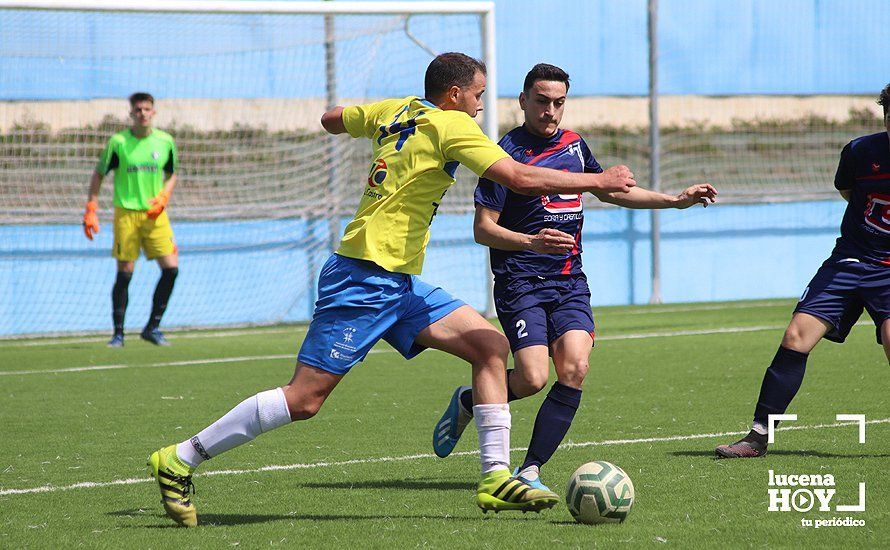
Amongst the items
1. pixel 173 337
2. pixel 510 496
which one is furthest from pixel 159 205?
pixel 510 496

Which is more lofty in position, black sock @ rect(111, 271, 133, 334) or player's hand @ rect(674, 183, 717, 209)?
player's hand @ rect(674, 183, 717, 209)

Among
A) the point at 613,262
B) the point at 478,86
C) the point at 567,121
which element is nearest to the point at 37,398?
the point at 478,86

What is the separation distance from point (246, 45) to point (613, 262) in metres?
5.53

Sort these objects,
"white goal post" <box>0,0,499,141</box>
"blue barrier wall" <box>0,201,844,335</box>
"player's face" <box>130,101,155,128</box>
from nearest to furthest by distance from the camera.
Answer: "player's face" <box>130,101,155,128</box> < "white goal post" <box>0,0,499,141</box> < "blue barrier wall" <box>0,201,844,335</box>

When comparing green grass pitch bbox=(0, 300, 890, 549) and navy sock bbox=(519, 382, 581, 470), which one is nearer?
green grass pitch bbox=(0, 300, 890, 549)

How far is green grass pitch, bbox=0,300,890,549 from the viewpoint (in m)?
5.12

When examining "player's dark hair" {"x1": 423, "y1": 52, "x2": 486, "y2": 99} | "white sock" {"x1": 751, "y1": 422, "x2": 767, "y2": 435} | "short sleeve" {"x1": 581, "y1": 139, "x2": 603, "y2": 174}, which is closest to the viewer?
"player's dark hair" {"x1": 423, "y1": 52, "x2": 486, "y2": 99}

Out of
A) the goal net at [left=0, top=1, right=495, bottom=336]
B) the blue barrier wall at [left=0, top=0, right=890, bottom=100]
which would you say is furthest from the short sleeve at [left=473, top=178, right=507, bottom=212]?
the blue barrier wall at [left=0, top=0, right=890, bottom=100]

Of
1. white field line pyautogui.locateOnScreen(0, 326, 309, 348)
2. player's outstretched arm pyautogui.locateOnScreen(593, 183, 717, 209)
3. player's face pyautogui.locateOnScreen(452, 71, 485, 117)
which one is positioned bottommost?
white field line pyautogui.locateOnScreen(0, 326, 309, 348)

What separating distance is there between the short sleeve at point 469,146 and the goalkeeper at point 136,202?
8036 mm

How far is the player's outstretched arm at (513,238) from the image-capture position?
5336mm

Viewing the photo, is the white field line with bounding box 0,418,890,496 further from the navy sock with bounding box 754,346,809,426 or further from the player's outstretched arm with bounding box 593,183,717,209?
the player's outstretched arm with bounding box 593,183,717,209

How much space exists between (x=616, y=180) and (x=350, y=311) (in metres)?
1.19

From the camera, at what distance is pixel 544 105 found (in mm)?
6254
